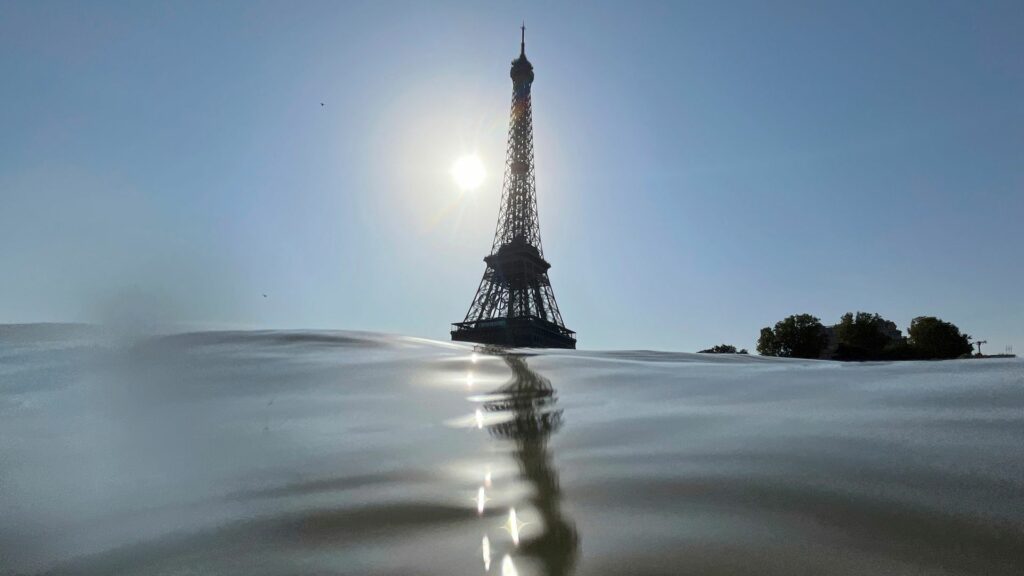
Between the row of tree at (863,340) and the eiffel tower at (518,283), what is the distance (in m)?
16.6

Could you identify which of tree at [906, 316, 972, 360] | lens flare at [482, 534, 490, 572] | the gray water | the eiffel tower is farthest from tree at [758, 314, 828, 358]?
lens flare at [482, 534, 490, 572]

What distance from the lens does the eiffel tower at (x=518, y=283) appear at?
3816cm

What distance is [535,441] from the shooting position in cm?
149

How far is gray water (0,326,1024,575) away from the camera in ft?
2.51

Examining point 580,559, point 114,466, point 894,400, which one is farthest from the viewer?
point 894,400

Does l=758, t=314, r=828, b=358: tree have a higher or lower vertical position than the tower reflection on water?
higher

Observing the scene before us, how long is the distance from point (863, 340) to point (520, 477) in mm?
45893

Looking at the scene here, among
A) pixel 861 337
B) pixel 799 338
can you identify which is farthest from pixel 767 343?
pixel 861 337

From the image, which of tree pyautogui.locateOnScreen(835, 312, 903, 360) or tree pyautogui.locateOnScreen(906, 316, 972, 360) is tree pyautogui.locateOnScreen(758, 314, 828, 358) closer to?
tree pyautogui.locateOnScreen(835, 312, 903, 360)

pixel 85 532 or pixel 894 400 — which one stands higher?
pixel 894 400

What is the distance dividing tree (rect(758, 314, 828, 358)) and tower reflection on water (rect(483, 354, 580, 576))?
142 feet

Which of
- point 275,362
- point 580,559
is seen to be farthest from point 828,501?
point 275,362

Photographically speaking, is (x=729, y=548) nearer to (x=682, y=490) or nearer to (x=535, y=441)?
(x=682, y=490)

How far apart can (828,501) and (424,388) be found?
186cm
